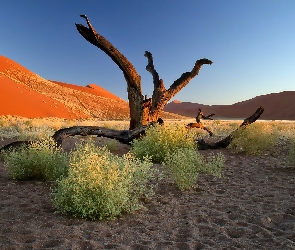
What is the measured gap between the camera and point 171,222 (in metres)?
5.11

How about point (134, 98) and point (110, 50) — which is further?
point (134, 98)

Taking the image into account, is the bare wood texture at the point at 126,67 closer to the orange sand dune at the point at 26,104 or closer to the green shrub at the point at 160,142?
the green shrub at the point at 160,142

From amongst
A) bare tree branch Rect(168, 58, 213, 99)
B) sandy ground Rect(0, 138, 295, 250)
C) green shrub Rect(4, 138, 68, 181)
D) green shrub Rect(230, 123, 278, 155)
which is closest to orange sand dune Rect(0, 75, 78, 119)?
bare tree branch Rect(168, 58, 213, 99)

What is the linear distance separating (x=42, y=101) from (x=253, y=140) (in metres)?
51.8

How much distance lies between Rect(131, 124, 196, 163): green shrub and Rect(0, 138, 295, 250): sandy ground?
285cm

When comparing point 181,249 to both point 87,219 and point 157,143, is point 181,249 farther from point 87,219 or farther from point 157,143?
point 157,143

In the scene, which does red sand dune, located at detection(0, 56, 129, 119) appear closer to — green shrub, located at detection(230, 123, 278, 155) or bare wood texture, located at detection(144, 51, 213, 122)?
bare wood texture, located at detection(144, 51, 213, 122)

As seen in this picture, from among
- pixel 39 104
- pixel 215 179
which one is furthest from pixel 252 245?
pixel 39 104

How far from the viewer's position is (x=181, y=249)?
4.22m

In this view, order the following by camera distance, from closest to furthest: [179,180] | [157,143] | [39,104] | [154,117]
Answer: [179,180], [157,143], [154,117], [39,104]

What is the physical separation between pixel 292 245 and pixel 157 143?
627 cm

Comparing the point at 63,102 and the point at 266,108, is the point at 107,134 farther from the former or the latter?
the point at 266,108

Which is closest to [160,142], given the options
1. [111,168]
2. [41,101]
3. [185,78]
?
[185,78]

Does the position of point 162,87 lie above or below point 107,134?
above
